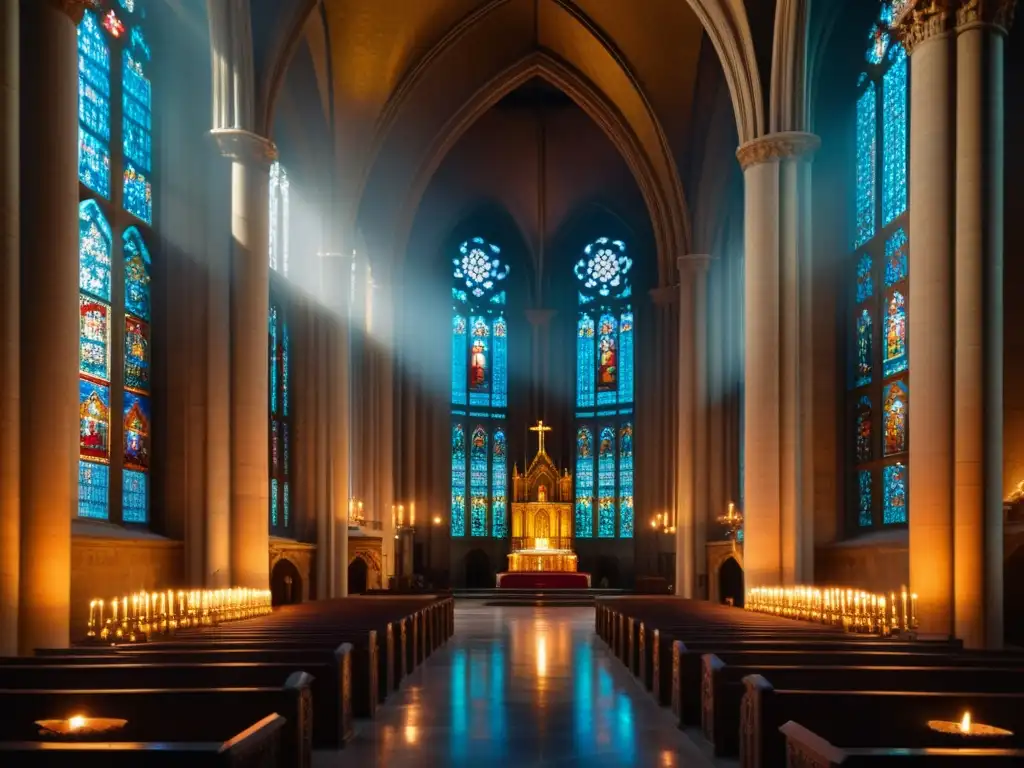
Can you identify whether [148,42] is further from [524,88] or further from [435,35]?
[524,88]

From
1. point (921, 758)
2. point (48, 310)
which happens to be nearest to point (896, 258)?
point (48, 310)

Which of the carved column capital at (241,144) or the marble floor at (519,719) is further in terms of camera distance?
the carved column capital at (241,144)

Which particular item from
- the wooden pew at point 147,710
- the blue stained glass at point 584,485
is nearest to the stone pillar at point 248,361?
the wooden pew at point 147,710

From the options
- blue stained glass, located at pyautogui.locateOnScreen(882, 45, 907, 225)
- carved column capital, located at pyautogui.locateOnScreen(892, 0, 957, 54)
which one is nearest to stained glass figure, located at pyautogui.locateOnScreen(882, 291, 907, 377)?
blue stained glass, located at pyautogui.locateOnScreen(882, 45, 907, 225)

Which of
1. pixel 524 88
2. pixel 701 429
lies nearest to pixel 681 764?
pixel 701 429

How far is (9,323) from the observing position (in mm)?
11484

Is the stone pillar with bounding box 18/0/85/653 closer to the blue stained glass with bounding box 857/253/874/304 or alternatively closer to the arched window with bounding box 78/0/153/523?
the arched window with bounding box 78/0/153/523

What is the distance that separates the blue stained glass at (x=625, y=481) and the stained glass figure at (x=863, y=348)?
19.4 m

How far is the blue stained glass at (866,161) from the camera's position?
902 inches

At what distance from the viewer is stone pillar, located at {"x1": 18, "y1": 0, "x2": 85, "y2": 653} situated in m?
12.4

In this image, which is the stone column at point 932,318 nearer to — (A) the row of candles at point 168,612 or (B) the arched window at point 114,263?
(A) the row of candles at point 168,612

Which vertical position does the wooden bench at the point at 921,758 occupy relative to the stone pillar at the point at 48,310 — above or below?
below

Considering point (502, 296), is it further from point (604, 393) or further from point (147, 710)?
point (147, 710)

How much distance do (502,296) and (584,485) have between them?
7.84 metres
